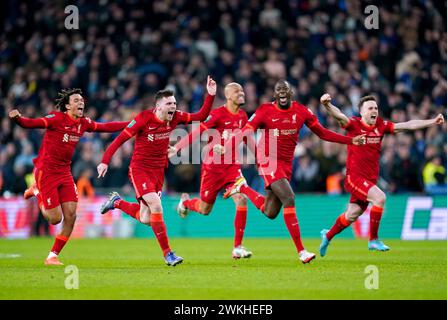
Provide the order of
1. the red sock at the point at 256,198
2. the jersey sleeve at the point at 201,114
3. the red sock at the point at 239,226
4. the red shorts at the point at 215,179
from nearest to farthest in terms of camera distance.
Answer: the jersey sleeve at the point at 201,114 < the red sock at the point at 256,198 < the red sock at the point at 239,226 < the red shorts at the point at 215,179

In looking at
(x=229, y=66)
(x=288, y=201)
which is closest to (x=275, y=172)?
(x=288, y=201)

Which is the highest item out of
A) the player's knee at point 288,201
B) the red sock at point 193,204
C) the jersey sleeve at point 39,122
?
the jersey sleeve at point 39,122

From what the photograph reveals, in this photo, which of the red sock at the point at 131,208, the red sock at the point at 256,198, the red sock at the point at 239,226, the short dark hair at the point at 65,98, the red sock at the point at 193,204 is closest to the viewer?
the short dark hair at the point at 65,98

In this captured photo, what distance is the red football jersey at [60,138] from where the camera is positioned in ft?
46.0

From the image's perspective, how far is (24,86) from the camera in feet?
91.7

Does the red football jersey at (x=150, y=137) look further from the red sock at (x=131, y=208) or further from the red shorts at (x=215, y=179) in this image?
the red shorts at (x=215, y=179)

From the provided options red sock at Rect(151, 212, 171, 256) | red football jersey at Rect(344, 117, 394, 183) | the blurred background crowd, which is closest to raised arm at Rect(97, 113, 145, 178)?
red sock at Rect(151, 212, 171, 256)

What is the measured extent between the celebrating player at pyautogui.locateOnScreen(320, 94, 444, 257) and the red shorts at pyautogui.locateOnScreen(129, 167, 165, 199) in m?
3.02

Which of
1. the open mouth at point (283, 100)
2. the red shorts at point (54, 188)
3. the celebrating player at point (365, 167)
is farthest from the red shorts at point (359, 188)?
the red shorts at point (54, 188)

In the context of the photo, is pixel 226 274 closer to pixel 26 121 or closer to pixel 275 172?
pixel 275 172

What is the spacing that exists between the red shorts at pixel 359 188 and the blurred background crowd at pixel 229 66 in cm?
771

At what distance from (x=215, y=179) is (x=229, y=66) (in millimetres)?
11679

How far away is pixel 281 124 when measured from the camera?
13.9 metres

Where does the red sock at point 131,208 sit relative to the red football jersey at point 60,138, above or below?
below
